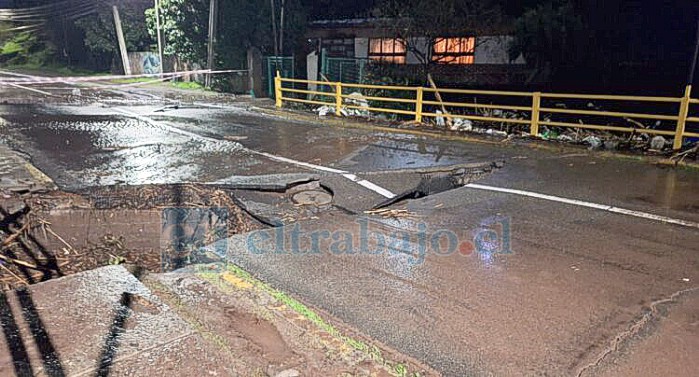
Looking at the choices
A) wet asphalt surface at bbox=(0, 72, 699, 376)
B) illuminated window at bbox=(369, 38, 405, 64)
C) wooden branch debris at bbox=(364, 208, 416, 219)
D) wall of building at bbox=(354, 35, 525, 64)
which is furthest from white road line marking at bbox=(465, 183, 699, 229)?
illuminated window at bbox=(369, 38, 405, 64)

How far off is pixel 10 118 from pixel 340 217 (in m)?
13.3

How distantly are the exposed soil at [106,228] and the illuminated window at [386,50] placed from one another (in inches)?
591

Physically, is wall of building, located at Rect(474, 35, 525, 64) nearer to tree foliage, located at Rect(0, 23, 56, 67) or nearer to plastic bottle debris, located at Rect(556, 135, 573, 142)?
plastic bottle debris, located at Rect(556, 135, 573, 142)

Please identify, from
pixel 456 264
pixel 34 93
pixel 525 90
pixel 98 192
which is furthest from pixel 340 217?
pixel 34 93

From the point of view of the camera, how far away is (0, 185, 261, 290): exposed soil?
5.40 m

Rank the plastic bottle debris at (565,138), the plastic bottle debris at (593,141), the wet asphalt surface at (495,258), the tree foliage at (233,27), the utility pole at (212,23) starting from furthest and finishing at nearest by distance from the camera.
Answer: the utility pole at (212,23) < the tree foliage at (233,27) < the plastic bottle debris at (565,138) < the plastic bottle debris at (593,141) < the wet asphalt surface at (495,258)

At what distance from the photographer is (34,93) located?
2297 centimetres

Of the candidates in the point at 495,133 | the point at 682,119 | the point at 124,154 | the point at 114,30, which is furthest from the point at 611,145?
the point at 114,30

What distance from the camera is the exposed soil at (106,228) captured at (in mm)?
5398

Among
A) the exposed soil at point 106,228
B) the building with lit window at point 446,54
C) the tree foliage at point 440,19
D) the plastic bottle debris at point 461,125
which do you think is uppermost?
the tree foliage at point 440,19

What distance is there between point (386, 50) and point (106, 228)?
1660cm

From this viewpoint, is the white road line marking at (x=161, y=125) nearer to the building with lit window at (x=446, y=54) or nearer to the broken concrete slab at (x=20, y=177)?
the broken concrete slab at (x=20, y=177)

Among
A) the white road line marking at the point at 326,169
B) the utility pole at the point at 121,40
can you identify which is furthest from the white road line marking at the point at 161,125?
the utility pole at the point at 121,40

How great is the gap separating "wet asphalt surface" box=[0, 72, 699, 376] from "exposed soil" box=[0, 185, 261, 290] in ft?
2.33
